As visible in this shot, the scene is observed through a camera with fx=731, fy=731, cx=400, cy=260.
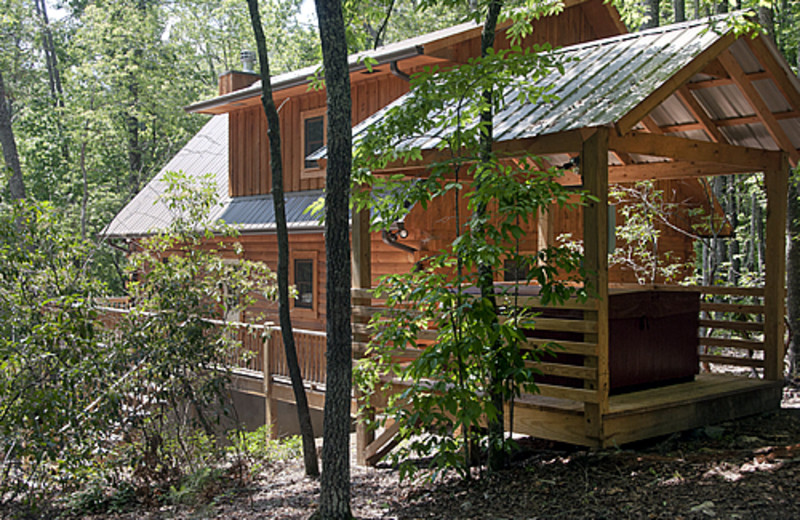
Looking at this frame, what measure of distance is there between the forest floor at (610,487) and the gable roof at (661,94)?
9.77ft

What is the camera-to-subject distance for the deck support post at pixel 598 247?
6.51m

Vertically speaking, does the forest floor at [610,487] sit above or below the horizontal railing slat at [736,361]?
below

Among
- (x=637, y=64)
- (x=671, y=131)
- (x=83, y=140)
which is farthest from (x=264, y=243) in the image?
(x=637, y=64)

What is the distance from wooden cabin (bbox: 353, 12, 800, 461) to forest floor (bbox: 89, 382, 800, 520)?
0.98 ft

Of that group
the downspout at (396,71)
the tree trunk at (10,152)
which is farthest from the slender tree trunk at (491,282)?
the tree trunk at (10,152)

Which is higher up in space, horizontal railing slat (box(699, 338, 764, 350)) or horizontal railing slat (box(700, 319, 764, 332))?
horizontal railing slat (box(700, 319, 764, 332))

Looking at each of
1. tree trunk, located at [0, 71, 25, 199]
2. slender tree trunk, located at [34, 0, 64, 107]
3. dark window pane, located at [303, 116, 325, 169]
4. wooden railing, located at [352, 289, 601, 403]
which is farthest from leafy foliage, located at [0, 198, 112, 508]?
slender tree trunk, located at [34, 0, 64, 107]

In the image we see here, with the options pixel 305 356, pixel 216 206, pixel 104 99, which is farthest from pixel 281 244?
pixel 104 99

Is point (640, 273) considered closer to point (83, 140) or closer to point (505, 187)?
point (505, 187)

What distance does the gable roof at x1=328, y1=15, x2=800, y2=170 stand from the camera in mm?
6773

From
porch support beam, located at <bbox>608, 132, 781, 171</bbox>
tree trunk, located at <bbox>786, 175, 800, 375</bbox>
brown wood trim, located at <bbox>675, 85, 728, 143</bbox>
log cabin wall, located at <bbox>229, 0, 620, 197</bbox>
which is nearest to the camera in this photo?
porch support beam, located at <bbox>608, 132, 781, 171</bbox>

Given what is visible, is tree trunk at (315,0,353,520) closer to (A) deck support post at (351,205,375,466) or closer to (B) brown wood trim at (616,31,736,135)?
(B) brown wood trim at (616,31,736,135)

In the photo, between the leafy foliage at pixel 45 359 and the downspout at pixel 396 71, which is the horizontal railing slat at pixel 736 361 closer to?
the downspout at pixel 396 71

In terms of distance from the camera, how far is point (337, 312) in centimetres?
590
